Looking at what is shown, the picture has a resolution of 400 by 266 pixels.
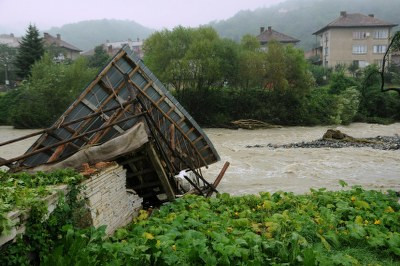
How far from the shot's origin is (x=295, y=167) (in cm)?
1909

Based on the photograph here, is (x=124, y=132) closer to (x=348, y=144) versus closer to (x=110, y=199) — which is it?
(x=110, y=199)

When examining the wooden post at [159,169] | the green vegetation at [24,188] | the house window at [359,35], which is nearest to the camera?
the green vegetation at [24,188]

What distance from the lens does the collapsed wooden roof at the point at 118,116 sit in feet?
26.7

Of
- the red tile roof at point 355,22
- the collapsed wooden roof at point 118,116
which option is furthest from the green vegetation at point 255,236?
the red tile roof at point 355,22

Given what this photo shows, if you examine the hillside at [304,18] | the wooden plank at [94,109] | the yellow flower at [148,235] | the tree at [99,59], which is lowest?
the yellow flower at [148,235]

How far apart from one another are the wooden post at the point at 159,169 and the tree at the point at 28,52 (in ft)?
141

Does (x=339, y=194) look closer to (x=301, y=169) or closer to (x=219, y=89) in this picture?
(x=301, y=169)

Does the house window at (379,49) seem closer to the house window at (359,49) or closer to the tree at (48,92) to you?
the house window at (359,49)

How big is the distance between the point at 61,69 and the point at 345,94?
27.5m

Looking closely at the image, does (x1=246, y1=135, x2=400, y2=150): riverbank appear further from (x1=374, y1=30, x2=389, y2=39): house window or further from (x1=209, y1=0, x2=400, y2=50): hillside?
(x1=209, y1=0, x2=400, y2=50): hillside

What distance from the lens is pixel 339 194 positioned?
28.3 feet

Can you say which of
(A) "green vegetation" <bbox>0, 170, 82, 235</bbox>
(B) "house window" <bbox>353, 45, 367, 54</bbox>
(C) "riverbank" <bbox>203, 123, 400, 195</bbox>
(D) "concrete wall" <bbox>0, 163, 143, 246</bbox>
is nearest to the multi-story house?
(B) "house window" <bbox>353, 45, 367, 54</bbox>

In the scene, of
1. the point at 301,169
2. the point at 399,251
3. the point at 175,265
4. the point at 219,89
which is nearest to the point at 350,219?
the point at 399,251

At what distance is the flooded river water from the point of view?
15500 millimetres
